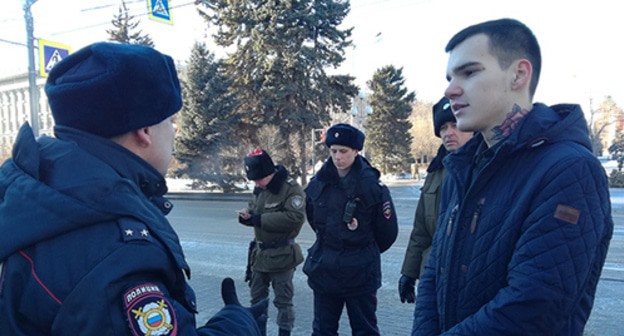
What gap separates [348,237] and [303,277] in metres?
3.06

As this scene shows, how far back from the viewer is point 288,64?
21.8 m

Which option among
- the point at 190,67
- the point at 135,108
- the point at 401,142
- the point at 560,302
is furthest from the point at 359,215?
the point at 401,142

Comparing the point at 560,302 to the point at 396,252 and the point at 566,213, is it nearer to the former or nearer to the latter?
the point at 566,213

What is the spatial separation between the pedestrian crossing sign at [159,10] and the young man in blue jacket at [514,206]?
11567 mm

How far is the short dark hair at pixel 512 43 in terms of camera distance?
164 centimetres

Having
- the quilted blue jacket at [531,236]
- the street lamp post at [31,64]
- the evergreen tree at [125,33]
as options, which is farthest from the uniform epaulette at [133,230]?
the evergreen tree at [125,33]

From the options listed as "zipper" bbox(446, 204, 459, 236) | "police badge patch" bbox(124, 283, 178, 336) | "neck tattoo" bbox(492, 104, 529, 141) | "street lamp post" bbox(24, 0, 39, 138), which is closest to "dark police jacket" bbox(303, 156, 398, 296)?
"zipper" bbox(446, 204, 459, 236)

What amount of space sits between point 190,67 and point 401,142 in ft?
59.3

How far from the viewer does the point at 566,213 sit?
55.3 inches

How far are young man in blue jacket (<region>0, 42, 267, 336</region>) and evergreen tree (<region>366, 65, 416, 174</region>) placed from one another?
110 ft

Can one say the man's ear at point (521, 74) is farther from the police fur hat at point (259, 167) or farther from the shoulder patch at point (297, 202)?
the police fur hat at point (259, 167)

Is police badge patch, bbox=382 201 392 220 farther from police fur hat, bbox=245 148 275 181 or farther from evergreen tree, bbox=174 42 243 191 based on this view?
evergreen tree, bbox=174 42 243 191

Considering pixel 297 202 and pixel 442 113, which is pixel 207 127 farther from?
pixel 442 113

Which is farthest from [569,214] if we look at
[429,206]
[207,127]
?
[207,127]
